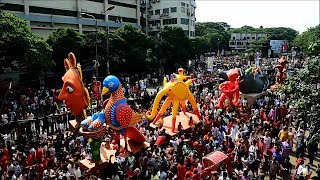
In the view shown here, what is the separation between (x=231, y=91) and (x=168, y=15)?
40.9m

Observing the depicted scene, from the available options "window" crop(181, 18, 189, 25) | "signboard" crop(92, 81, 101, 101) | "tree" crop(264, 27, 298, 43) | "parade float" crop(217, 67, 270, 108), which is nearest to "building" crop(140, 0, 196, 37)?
"window" crop(181, 18, 189, 25)

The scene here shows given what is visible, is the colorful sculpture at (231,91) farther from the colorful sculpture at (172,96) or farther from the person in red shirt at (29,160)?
the person in red shirt at (29,160)

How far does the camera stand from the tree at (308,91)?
28.4ft

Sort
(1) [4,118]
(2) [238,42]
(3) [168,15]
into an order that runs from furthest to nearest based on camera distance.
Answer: (2) [238,42] < (3) [168,15] < (1) [4,118]

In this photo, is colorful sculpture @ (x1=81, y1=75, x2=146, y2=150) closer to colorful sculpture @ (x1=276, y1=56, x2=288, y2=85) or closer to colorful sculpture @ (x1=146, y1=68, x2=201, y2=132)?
colorful sculpture @ (x1=146, y1=68, x2=201, y2=132)

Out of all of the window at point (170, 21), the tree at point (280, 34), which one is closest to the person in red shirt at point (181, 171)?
the window at point (170, 21)

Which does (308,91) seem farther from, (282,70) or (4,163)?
(282,70)

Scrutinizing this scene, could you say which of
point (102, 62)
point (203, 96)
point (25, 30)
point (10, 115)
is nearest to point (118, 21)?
point (102, 62)

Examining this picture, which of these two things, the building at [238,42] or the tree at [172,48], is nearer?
the tree at [172,48]

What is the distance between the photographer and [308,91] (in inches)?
350

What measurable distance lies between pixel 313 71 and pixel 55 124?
468 inches

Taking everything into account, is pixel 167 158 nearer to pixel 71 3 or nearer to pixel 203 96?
pixel 203 96

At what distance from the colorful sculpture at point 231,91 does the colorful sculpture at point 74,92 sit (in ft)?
26.9

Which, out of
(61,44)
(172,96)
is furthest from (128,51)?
(172,96)
